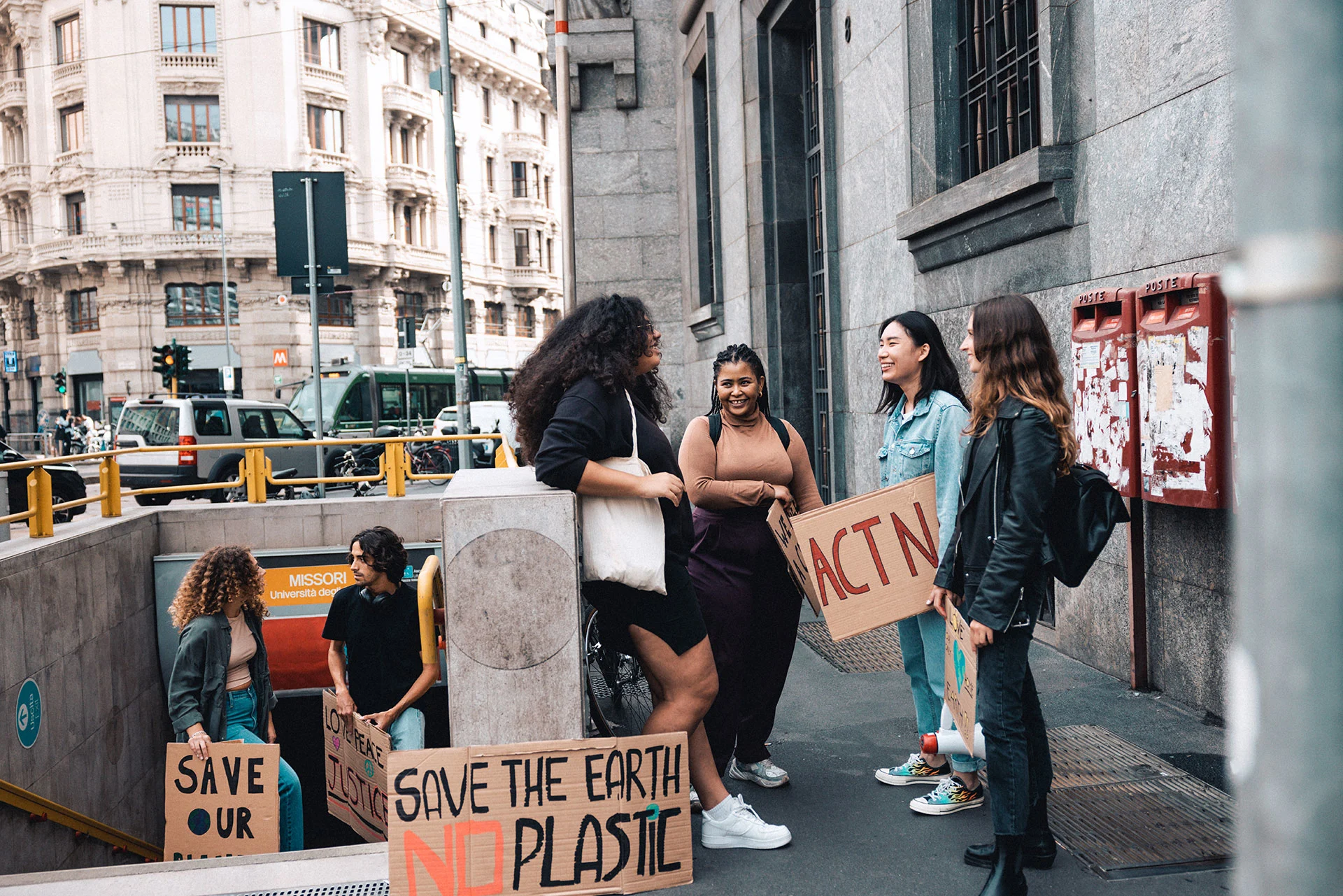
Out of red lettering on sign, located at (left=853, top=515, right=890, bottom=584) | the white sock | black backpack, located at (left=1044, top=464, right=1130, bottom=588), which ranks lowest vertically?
the white sock

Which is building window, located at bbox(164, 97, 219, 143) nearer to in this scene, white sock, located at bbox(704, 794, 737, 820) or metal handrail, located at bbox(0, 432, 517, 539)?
metal handrail, located at bbox(0, 432, 517, 539)

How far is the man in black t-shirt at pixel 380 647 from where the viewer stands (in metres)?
5.59

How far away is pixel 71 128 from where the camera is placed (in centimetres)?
4697

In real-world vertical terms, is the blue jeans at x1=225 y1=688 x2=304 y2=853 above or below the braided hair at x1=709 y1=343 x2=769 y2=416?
below

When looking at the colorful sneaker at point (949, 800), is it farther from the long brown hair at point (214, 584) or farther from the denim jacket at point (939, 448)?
the long brown hair at point (214, 584)

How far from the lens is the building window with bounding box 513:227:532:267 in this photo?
2383 inches

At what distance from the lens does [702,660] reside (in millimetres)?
3639

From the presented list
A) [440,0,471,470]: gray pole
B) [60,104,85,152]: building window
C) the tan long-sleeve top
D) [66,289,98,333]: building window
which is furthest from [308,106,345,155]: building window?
the tan long-sleeve top

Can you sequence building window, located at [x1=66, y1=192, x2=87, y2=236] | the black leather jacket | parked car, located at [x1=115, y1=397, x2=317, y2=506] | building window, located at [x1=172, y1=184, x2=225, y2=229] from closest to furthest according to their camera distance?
the black leather jacket, parked car, located at [x1=115, y1=397, x2=317, y2=506], building window, located at [x1=172, y1=184, x2=225, y2=229], building window, located at [x1=66, y1=192, x2=87, y2=236]

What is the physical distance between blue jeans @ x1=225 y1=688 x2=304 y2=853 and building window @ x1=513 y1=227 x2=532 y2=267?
5541 centimetres

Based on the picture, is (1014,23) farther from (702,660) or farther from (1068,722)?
(702,660)

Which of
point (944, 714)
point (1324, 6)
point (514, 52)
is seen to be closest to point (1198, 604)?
point (944, 714)

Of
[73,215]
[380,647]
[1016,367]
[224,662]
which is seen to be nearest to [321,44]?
[73,215]

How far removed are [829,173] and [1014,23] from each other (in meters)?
3.31
